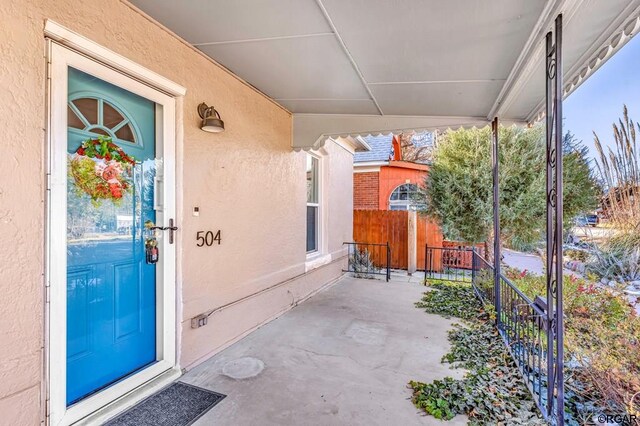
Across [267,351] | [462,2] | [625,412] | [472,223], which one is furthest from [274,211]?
[472,223]

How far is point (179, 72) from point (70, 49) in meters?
0.87

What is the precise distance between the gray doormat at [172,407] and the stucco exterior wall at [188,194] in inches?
15.8

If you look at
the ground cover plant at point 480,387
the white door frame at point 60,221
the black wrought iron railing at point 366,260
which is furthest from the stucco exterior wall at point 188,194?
the ground cover plant at point 480,387

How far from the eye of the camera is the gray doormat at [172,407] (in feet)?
7.25

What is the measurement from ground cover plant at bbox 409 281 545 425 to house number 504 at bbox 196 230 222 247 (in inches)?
87.1

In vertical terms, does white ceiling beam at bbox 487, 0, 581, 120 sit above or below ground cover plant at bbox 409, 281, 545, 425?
above

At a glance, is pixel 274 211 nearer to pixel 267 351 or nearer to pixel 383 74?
pixel 267 351

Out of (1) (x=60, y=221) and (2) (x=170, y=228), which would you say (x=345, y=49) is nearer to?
(2) (x=170, y=228)

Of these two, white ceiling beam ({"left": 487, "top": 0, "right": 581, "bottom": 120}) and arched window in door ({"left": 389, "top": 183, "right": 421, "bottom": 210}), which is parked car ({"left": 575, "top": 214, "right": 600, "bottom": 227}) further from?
arched window in door ({"left": 389, "top": 183, "right": 421, "bottom": 210})

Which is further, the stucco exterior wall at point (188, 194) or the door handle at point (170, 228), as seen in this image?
the door handle at point (170, 228)

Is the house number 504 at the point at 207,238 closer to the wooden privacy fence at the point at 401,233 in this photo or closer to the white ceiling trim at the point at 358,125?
the white ceiling trim at the point at 358,125

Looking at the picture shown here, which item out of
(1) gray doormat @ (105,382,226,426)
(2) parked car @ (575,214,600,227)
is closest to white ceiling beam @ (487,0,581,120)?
(1) gray doormat @ (105,382,226,426)

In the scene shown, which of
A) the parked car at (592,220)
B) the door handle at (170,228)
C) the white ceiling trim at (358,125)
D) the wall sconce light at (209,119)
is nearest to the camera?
the door handle at (170,228)

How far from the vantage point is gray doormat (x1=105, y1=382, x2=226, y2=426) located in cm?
221
